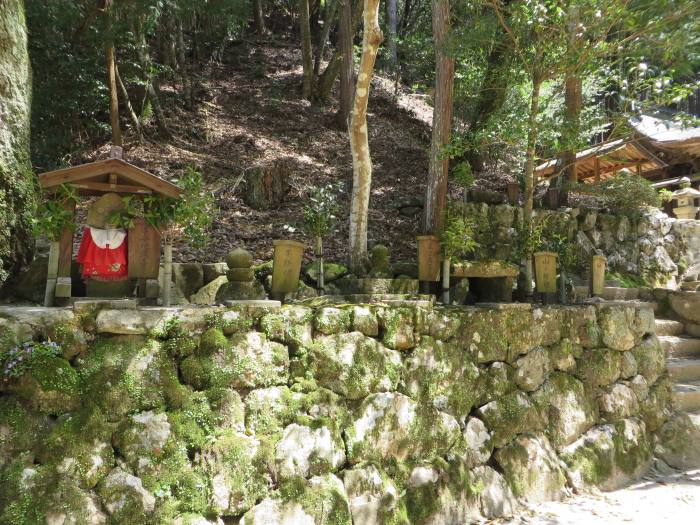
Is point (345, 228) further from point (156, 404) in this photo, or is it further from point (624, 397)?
point (156, 404)

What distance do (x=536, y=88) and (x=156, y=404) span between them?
565 cm

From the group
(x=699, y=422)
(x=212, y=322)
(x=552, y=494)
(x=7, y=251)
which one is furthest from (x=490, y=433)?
(x=7, y=251)

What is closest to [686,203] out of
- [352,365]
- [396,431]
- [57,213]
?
[396,431]

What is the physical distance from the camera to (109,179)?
147 inches

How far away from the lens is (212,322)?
3.54 m

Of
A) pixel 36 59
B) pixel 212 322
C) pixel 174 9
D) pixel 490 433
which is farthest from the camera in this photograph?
pixel 174 9

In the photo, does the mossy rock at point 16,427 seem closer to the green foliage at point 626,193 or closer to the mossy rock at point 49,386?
the mossy rock at point 49,386

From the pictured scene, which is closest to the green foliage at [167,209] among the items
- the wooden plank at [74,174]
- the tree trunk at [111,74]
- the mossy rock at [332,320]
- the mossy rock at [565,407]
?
the wooden plank at [74,174]

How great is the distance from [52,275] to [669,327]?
871 centimetres

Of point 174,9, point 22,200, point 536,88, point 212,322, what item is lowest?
point 212,322

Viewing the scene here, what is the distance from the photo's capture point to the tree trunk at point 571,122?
6.29 m

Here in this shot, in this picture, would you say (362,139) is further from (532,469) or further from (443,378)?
(532,469)

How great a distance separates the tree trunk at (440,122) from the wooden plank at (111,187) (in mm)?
4164

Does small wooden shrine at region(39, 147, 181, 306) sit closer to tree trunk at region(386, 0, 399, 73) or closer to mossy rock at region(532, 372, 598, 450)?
mossy rock at region(532, 372, 598, 450)
